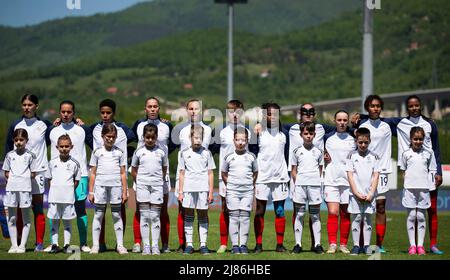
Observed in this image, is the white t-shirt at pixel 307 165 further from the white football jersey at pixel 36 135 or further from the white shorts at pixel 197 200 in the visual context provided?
the white football jersey at pixel 36 135

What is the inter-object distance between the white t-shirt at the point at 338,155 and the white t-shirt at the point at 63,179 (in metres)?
3.26

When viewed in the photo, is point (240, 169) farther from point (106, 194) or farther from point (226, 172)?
point (106, 194)

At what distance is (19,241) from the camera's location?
13016 mm

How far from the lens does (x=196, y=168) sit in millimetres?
12242

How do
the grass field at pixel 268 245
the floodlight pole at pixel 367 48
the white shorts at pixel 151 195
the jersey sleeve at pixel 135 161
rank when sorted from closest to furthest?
1. the grass field at pixel 268 245
2. the white shorts at pixel 151 195
3. the jersey sleeve at pixel 135 161
4. the floodlight pole at pixel 367 48

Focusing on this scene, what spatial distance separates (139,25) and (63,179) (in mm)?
137541

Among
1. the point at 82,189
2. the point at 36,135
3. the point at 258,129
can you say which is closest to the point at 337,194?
the point at 258,129

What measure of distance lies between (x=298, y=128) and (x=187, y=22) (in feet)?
472

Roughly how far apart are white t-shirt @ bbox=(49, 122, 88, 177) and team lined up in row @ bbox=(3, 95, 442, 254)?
0.04 ft

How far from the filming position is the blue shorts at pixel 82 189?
12.5 m

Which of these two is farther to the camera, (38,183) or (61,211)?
(38,183)

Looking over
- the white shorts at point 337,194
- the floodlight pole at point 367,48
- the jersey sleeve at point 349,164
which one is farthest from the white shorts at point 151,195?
the floodlight pole at point 367,48

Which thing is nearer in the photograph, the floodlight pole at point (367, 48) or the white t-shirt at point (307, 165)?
the white t-shirt at point (307, 165)
